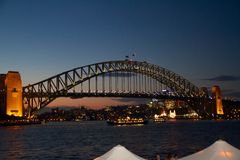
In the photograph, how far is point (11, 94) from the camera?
389 feet

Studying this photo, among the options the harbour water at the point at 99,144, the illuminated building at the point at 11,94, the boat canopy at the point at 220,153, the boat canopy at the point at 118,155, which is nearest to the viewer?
the boat canopy at the point at 220,153

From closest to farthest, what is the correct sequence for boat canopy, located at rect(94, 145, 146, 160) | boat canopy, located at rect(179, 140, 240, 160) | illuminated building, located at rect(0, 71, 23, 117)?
boat canopy, located at rect(179, 140, 240, 160) < boat canopy, located at rect(94, 145, 146, 160) < illuminated building, located at rect(0, 71, 23, 117)

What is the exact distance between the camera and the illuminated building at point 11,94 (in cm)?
11781

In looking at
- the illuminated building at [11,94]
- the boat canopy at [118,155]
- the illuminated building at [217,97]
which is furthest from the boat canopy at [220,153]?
the illuminated building at [217,97]

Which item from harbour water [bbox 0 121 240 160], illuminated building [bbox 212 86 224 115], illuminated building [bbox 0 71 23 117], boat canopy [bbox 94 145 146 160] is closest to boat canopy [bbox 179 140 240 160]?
boat canopy [bbox 94 145 146 160]

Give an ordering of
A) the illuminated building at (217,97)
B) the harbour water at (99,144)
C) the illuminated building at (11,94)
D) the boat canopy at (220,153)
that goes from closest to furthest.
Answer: the boat canopy at (220,153), the harbour water at (99,144), the illuminated building at (11,94), the illuminated building at (217,97)

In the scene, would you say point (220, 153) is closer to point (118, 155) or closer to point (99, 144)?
point (118, 155)

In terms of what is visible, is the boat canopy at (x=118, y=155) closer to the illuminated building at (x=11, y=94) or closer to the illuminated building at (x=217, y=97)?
the illuminated building at (x=11, y=94)

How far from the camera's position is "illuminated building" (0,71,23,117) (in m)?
118

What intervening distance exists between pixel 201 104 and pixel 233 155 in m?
141

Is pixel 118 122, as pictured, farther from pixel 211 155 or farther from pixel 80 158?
pixel 211 155

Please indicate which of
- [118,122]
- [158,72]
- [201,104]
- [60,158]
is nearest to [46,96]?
[118,122]

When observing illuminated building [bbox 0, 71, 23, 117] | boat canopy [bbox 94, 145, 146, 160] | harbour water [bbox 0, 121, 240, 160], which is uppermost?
illuminated building [bbox 0, 71, 23, 117]

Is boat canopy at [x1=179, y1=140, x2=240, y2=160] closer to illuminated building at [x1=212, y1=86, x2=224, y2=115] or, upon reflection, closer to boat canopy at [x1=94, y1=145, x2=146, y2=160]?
boat canopy at [x1=94, y1=145, x2=146, y2=160]
